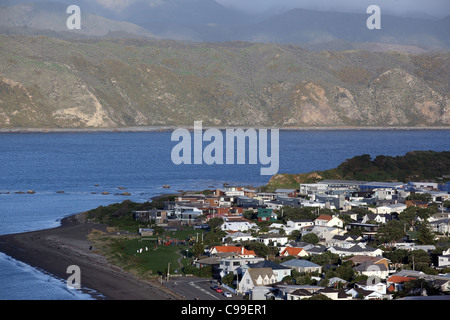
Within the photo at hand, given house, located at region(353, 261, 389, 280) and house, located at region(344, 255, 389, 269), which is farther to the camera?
house, located at region(344, 255, 389, 269)

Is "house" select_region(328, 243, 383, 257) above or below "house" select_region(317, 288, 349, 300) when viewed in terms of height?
above

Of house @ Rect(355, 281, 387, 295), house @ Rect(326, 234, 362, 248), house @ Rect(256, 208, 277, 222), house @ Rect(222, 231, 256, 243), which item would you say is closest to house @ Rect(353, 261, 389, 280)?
house @ Rect(355, 281, 387, 295)

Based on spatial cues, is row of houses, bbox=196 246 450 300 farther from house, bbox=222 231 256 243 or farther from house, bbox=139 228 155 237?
house, bbox=139 228 155 237

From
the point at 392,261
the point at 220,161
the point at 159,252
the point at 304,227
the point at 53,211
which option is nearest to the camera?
the point at 392,261

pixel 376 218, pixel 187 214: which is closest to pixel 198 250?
pixel 376 218

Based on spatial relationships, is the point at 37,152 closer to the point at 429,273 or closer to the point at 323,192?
the point at 323,192

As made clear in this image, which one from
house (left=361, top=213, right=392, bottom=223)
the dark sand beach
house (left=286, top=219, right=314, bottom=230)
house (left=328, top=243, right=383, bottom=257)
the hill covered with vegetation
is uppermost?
the hill covered with vegetation

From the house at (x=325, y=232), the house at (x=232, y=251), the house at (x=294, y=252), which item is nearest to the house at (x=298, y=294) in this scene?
the house at (x=294, y=252)

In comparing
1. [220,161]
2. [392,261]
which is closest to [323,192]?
[392,261]
